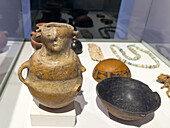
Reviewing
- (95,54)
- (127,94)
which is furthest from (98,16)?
(127,94)

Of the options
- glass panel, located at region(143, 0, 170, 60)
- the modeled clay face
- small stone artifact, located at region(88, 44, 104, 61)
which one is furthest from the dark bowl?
glass panel, located at region(143, 0, 170, 60)

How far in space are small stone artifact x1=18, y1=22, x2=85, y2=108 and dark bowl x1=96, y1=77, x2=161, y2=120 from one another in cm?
37

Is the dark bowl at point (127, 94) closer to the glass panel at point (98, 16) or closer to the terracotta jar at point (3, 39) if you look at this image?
the terracotta jar at point (3, 39)

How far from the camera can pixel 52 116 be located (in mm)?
1163

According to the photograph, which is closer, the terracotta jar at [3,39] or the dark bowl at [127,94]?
the dark bowl at [127,94]

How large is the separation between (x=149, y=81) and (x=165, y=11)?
1110 mm

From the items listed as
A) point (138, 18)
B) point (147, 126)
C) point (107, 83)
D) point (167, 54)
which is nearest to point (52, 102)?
point (107, 83)

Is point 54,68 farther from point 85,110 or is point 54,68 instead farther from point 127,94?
point 127,94

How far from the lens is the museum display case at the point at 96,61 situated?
3.94 feet

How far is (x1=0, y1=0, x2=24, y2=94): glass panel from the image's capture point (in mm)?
1813

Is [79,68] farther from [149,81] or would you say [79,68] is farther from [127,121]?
[149,81]

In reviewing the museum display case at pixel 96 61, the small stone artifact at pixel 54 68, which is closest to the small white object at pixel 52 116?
the museum display case at pixel 96 61

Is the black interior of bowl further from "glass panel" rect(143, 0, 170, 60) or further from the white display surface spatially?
"glass panel" rect(143, 0, 170, 60)

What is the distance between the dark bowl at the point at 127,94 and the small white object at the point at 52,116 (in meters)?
0.29
